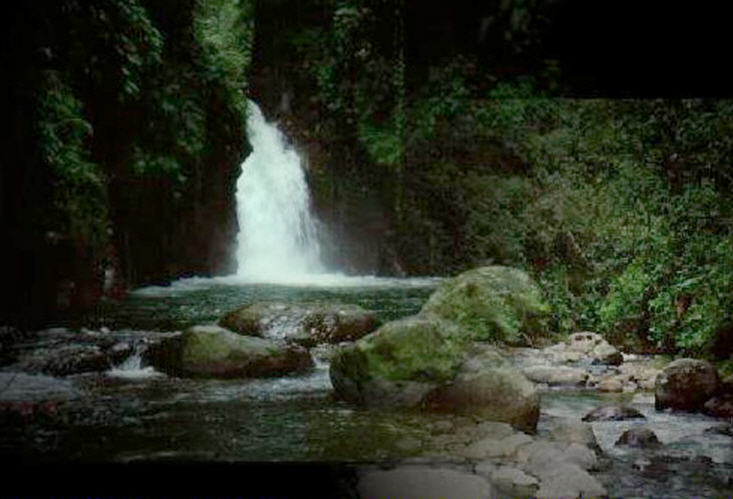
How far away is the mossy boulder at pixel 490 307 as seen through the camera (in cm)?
1024

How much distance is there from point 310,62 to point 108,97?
10106 mm

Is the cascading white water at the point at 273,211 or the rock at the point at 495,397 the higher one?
the cascading white water at the point at 273,211

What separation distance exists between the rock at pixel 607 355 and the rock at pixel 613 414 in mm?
2478

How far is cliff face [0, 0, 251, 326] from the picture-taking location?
7.95m

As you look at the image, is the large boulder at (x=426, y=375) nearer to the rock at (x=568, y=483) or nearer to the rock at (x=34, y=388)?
the rock at (x=568, y=483)

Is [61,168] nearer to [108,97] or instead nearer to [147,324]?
[147,324]

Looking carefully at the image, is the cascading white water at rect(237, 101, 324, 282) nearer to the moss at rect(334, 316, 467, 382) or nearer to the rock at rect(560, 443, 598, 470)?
the moss at rect(334, 316, 467, 382)

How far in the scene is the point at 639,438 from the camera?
5633 mm

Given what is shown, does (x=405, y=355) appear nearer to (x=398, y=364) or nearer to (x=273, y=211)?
(x=398, y=364)

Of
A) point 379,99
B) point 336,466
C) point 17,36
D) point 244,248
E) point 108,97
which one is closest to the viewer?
point 336,466

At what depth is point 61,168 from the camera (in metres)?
10.2

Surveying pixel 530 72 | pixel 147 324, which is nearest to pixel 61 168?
pixel 147 324

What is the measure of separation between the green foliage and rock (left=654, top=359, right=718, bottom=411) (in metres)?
7.36

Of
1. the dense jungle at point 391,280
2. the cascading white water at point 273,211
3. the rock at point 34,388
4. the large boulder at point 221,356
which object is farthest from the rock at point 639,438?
the cascading white water at point 273,211
